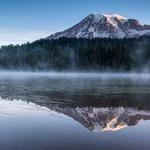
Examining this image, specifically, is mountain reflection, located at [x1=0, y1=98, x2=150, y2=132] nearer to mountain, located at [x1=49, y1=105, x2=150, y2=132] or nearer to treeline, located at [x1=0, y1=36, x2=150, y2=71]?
mountain, located at [x1=49, y1=105, x2=150, y2=132]

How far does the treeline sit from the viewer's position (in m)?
146

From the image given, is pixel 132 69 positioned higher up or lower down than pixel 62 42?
lower down

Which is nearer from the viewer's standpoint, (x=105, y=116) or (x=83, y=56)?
(x=105, y=116)

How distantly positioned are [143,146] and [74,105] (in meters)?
11.6

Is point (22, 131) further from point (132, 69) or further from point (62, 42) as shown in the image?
point (62, 42)

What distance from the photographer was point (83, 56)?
514 feet

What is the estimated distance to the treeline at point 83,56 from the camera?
14638cm

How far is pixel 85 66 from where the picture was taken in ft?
499

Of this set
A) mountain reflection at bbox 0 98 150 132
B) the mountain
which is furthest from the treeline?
the mountain

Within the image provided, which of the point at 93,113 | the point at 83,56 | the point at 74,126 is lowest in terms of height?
the point at 93,113

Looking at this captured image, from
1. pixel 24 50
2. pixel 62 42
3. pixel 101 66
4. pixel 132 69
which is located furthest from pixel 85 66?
pixel 24 50

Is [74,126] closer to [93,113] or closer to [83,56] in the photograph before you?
[93,113]

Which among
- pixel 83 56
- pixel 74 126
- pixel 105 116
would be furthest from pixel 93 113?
pixel 83 56

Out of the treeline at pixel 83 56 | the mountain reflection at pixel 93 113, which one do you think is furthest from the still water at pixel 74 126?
the treeline at pixel 83 56
